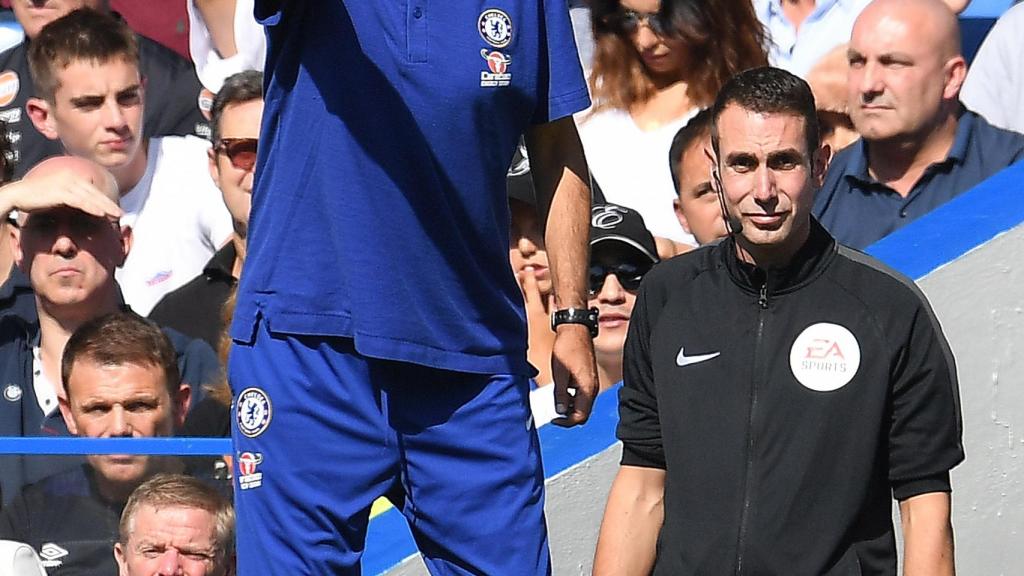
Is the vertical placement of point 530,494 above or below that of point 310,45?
below

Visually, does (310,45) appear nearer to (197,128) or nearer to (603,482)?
(603,482)

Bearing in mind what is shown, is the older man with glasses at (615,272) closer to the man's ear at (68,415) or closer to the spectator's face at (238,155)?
the spectator's face at (238,155)

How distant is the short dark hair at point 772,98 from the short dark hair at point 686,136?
1.43 meters

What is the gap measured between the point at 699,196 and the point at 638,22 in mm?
654

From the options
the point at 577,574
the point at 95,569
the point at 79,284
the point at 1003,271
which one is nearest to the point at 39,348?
the point at 79,284

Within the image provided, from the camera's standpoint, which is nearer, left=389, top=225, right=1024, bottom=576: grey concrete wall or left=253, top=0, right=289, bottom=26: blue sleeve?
left=253, top=0, right=289, bottom=26: blue sleeve

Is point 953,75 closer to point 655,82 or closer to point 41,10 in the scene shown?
point 655,82

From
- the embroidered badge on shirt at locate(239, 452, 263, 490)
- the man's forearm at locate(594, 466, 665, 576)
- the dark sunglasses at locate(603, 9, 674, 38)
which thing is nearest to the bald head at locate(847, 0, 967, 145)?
the dark sunglasses at locate(603, 9, 674, 38)

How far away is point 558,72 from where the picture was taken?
111 inches

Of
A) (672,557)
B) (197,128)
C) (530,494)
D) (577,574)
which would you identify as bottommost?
(577,574)

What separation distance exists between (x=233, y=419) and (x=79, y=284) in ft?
8.40

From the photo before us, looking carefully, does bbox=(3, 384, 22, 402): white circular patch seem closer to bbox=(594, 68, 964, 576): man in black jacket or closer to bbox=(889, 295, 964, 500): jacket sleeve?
bbox=(594, 68, 964, 576): man in black jacket

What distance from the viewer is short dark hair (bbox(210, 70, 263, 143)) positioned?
488 cm

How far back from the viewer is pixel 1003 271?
4.28 meters
